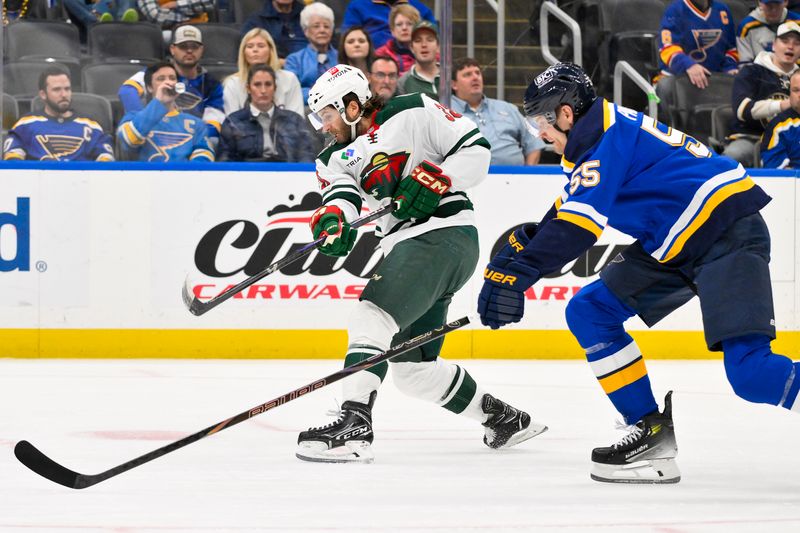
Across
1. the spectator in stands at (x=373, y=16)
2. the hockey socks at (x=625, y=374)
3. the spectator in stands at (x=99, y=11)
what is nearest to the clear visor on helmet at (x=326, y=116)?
the hockey socks at (x=625, y=374)

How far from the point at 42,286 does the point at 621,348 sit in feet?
12.2

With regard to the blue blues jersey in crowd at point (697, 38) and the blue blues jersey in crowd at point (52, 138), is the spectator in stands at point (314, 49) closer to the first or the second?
the blue blues jersey in crowd at point (52, 138)

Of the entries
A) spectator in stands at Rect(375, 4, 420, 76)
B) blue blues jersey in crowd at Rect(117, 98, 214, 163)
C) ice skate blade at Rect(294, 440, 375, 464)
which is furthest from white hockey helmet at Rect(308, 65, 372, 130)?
spectator in stands at Rect(375, 4, 420, 76)

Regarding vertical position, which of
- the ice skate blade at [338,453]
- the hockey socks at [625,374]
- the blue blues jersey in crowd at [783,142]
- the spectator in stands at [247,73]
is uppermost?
the spectator in stands at [247,73]

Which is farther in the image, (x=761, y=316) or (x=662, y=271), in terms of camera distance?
(x=662, y=271)

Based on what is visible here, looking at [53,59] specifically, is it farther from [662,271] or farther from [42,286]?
[662,271]

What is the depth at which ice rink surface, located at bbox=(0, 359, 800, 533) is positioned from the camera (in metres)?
2.73

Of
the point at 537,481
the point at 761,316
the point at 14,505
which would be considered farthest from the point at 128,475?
the point at 761,316

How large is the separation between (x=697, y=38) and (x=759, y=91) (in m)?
0.64

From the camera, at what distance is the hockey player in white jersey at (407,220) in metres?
3.62

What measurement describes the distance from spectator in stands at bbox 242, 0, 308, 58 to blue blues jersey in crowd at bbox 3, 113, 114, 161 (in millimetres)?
1076

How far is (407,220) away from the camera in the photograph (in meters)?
3.87

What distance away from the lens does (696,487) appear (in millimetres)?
3164

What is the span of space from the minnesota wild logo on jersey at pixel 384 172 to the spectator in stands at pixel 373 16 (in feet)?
10.5
